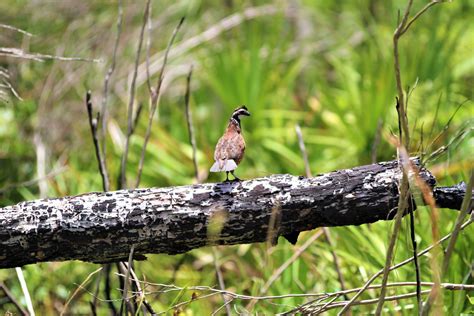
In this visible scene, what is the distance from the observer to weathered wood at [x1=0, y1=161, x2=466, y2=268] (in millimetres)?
2074

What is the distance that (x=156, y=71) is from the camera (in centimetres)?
657

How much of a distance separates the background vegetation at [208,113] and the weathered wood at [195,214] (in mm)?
1519

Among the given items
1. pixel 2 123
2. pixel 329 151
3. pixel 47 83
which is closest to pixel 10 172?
pixel 2 123

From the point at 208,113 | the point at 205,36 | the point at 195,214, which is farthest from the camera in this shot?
the point at 205,36

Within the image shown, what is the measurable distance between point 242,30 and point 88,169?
2.31m

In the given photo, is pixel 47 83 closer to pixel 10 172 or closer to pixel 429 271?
pixel 10 172

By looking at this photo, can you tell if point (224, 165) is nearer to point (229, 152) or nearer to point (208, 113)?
point (229, 152)

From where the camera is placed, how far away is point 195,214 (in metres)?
2.07

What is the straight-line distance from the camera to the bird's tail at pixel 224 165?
2176 mm

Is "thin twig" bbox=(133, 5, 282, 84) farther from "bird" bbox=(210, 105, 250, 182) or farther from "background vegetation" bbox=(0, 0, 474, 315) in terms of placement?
"bird" bbox=(210, 105, 250, 182)

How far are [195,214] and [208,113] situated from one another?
14.1ft

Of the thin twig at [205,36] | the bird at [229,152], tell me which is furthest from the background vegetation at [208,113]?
the bird at [229,152]

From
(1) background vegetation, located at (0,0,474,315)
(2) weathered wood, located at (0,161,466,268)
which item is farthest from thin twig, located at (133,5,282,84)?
(2) weathered wood, located at (0,161,466,268)

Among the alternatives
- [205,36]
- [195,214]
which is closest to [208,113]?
[205,36]
